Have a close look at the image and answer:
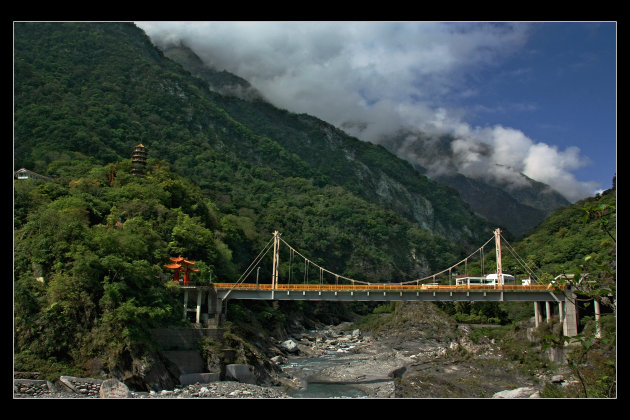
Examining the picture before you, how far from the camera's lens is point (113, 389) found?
28766 millimetres

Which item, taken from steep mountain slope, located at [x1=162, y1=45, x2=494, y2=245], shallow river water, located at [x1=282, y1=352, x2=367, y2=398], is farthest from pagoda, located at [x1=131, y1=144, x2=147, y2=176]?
steep mountain slope, located at [x1=162, y1=45, x2=494, y2=245]

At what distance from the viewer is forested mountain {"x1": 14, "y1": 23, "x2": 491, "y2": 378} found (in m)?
33.7

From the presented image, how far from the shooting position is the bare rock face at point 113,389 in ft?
92.7

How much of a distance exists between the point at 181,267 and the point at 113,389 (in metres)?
16.9

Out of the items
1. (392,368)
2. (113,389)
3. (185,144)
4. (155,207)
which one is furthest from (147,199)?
(185,144)

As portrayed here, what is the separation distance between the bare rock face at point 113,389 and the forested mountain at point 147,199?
2209 millimetres

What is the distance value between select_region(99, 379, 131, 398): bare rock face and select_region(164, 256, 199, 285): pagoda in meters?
14.8

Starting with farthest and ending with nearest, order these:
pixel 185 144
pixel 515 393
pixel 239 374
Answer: pixel 185 144 → pixel 239 374 → pixel 515 393

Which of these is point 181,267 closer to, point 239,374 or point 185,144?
point 239,374

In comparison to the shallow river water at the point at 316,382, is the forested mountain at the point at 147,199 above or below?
above

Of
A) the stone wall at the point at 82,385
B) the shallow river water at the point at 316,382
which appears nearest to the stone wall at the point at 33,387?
the stone wall at the point at 82,385

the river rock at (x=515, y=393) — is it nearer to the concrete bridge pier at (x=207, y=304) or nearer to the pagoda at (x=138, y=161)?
the concrete bridge pier at (x=207, y=304)

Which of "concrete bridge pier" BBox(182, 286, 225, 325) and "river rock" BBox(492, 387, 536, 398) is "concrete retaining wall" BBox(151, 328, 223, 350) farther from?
"river rock" BBox(492, 387, 536, 398)

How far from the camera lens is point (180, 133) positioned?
4840 inches
